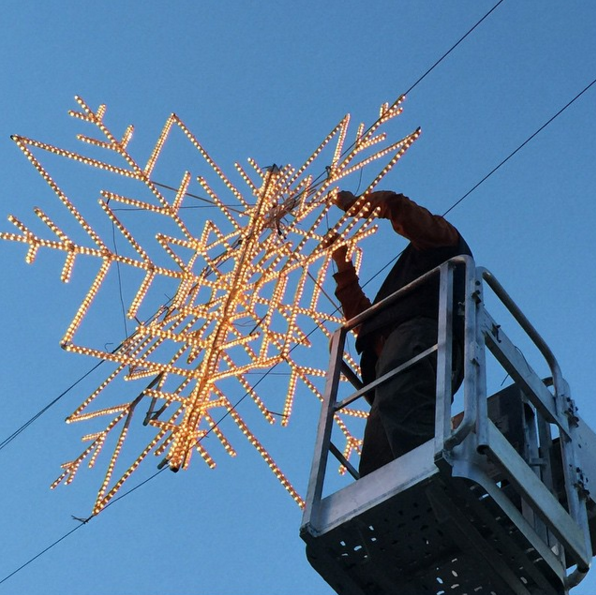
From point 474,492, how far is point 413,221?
2.23 m

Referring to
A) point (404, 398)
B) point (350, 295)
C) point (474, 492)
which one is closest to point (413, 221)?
point (350, 295)

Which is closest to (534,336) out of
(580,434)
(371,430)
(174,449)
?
(580,434)

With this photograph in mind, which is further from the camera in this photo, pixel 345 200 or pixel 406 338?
pixel 345 200

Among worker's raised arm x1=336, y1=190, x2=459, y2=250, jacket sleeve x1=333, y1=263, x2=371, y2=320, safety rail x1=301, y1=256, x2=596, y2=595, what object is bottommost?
safety rail x1=301, y1=256, x2=596, y2=595

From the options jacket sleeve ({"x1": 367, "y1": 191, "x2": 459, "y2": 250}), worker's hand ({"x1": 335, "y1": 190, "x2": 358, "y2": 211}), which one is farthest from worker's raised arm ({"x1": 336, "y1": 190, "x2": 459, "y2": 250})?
worker's hand ({"x1": 335, "y1": 190, "x2": 358, "y2": 211})

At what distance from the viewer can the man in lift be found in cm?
667

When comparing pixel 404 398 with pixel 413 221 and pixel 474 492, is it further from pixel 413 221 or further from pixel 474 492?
pixel 413 221

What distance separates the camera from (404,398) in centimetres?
672

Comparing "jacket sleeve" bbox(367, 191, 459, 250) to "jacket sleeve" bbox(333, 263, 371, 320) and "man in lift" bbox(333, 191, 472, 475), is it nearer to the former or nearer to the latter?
"man in lift" bbox(333, 191, 472, 475)

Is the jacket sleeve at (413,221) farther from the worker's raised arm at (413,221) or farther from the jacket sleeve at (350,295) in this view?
the jacket sleeve at (350,295)

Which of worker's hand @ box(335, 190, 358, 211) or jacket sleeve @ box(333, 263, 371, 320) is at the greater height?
worker's hand @ box(335, 190, 358, 211)

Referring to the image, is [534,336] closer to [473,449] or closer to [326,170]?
[473,449]

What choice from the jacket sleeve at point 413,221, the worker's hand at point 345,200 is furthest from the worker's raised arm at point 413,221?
the worker's hand at point 345,200

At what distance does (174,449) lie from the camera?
30.9ft
